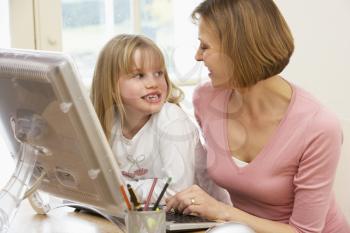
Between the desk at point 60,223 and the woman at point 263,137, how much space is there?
7.0 inches

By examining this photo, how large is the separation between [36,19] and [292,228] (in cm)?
176

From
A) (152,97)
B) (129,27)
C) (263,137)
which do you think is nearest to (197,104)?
(152,97)

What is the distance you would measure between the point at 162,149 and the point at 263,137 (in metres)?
0.29

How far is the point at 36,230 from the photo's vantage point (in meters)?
1.33

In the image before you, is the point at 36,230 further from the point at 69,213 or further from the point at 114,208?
the point at 114,208

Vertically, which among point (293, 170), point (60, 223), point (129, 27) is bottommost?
point (60, 223)

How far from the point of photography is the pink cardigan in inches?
54.7

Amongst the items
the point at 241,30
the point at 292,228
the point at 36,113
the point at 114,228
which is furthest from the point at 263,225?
the point at 36,113

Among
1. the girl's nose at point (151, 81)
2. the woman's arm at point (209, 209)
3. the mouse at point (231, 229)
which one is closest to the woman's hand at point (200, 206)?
the woman's arm at point (209, 209)

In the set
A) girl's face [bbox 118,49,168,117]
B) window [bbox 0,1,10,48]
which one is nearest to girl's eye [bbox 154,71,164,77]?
girl's face [bbox 118,49,168,117]

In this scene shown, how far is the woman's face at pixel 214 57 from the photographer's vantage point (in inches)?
56.9

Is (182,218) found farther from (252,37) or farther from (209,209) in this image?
(252,37)

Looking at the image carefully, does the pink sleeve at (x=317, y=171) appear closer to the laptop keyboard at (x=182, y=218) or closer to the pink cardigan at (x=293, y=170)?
the pink cardigan at (x=293, y=170)

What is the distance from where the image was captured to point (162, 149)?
162 centimetres
